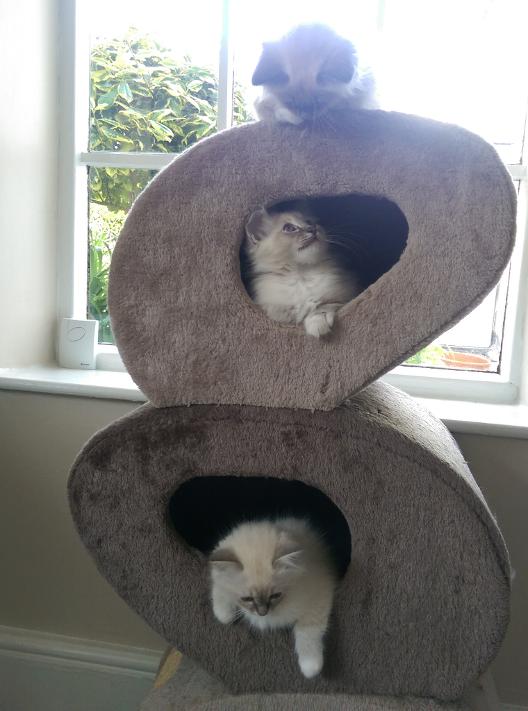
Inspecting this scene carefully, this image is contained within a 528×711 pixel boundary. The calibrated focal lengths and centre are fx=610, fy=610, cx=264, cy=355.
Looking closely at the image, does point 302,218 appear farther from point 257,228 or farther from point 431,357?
point 431,357

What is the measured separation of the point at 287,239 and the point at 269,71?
0.88 ft

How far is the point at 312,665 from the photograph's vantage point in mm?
953

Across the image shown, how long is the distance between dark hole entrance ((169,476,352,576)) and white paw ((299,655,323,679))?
0.88 feet

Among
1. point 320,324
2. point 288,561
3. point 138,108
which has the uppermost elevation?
point 138,108

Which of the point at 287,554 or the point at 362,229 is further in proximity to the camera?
the point at 362,229

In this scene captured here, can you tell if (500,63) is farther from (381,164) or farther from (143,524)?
(143,524)

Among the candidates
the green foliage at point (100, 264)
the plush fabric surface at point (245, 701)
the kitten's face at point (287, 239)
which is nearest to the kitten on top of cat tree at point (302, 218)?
the kitten's face at point (287, 239)

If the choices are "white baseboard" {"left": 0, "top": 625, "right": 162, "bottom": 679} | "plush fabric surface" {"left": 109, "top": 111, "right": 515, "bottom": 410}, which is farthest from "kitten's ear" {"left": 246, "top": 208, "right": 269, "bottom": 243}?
"white baseboard" {"left": 0, "top": 625, "right": 162, "bottom": 679}

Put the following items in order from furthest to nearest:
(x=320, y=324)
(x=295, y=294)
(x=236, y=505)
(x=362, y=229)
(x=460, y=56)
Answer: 1. (x=460, y=56)
2. (x=236, y=505)
3. (x=362, y=229)
4. (x=295, y=294)
5. (x=320, y=324)

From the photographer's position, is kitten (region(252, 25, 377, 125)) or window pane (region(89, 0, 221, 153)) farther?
window pane (region(89, 0, 221, 153))

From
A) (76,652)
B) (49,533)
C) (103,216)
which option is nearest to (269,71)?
(103,216)

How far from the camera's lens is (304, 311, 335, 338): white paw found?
0.89 m

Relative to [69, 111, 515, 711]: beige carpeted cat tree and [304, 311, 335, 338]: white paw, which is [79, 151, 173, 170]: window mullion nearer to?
[69, 111, 515, 711]: beige carpeted cat tree

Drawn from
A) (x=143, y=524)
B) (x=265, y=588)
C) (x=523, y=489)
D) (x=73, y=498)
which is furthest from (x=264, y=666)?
(x=523, y=489)
